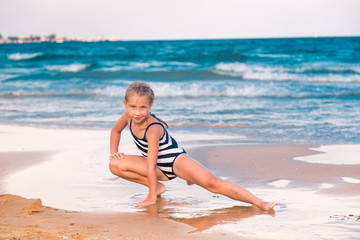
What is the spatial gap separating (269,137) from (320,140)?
0.79m

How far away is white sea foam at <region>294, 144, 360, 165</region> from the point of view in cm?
555

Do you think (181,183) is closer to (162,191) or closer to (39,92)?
(162,191)

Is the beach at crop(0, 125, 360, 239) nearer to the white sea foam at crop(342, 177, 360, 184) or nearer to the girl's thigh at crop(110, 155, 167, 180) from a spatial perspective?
the white sea foam at crop(342, 177, 360, 184)

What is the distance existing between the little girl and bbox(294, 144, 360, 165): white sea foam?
6.63 feet

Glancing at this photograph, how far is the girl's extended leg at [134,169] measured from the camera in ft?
14.0

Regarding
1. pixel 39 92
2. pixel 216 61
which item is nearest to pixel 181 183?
pixel 39 92

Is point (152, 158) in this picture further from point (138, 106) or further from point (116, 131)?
point (116, 131)

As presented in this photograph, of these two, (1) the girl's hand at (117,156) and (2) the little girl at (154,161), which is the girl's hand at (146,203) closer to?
(2) the little girl at (154,161)

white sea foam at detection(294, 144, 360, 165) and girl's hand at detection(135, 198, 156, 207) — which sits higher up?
white sea foam at detection(294, 144, 360, 165)

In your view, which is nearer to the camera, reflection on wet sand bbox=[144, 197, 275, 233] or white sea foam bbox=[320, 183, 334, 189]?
reflection on wet sand bbox=[144, 197, 275, 233]

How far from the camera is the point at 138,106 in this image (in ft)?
12.8

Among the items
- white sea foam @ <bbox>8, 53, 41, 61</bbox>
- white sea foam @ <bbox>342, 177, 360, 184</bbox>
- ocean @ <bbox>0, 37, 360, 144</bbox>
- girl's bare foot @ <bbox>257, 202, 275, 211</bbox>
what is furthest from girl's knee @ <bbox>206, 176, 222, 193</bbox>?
white sea foam @ <bbox>8, 53, 41, 61</bbox>

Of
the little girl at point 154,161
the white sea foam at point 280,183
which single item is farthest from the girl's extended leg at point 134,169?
the white sea foam at point 280,183

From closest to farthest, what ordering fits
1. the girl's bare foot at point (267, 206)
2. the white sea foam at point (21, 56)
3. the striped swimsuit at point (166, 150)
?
the girl's bare foot at point (267, 206)
the striped swimsuit at point (166, 150)
the white sea foam at point (21, 56)
